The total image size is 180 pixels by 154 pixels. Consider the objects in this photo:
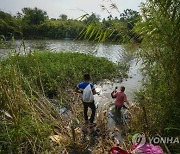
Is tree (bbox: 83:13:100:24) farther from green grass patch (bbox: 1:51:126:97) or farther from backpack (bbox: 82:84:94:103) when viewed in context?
green grass patch (bbox: 1:51:126:97)

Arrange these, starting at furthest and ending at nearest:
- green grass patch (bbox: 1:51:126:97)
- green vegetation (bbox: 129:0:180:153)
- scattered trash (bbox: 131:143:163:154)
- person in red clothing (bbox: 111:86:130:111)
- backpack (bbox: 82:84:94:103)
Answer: green grass patch (bbox: 1:51:126:97)
person in red clothing (bbox: 111:86:130:111)
backpack (bbox: 82:84:94:103)
green vegetation (bbox: 129:0:180:153)
scattered trash (bbox: 131:143:163:154)

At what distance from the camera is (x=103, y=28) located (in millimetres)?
3855

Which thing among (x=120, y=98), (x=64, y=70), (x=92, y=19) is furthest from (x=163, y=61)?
(x=64, y=70)

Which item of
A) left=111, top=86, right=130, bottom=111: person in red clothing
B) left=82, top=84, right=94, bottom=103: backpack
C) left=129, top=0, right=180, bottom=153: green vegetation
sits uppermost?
left=129, top=0, right=180, bottom=153: green vegetation

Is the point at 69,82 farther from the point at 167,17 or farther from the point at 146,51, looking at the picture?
the point at 167,17

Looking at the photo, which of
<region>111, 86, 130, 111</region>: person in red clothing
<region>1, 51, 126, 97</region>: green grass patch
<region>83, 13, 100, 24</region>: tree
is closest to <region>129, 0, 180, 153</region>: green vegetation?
<region>83, 13, 100, 24</region>: tree

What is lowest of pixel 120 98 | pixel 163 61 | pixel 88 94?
pixel 120 98

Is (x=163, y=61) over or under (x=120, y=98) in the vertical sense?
over

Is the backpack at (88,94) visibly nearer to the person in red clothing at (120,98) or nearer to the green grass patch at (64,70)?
the person in red clothing at (120,98)

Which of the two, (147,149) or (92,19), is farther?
(92,19)

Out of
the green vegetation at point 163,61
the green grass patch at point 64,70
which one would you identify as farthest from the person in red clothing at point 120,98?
the green grass patch at point 64,70

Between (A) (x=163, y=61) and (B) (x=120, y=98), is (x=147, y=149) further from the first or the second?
(B) (x=120, y=98)

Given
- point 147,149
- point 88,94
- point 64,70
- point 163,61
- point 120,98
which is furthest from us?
point 64,70

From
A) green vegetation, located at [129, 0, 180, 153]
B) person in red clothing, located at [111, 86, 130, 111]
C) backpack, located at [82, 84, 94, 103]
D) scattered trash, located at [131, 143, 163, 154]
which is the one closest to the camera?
scattered trash, located at [131, 143, 163, 154]
